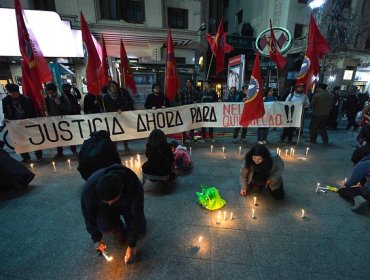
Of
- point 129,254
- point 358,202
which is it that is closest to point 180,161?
point 129,254

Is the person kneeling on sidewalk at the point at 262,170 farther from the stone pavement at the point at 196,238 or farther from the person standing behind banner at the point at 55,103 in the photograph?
the person standing behind banner at the point at 55,103

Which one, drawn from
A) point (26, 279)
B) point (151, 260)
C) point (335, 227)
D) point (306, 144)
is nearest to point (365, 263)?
point (335, 227)

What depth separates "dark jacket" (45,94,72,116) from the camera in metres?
5.07

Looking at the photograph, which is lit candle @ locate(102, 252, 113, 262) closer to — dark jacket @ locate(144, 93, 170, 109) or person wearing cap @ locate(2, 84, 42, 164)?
dark jacket @ locate(144, 93, 170, 109)

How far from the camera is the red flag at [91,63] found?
15.6 feet

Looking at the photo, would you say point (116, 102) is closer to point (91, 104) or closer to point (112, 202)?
point (91, 104)

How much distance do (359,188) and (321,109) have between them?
3.88 m

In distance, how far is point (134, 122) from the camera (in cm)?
551

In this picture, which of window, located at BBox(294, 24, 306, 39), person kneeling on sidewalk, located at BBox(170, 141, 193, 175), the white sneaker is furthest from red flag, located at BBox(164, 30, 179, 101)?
window, located at BBox(294, 24, 306, 39)

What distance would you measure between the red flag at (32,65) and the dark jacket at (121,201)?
3.89 metres

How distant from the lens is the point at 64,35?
9.37 meters

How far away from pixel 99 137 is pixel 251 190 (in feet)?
9.62

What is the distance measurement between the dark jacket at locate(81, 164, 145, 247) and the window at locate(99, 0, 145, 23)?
13690 millimetres

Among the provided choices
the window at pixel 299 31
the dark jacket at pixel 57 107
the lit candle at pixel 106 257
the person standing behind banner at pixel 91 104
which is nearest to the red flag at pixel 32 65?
the dark jacket at pixel 57 107
